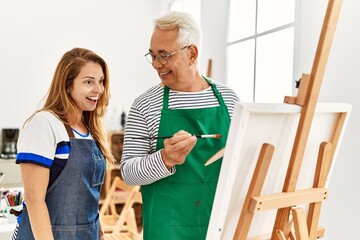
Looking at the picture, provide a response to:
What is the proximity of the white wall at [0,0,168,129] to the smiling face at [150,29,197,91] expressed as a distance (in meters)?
3.42

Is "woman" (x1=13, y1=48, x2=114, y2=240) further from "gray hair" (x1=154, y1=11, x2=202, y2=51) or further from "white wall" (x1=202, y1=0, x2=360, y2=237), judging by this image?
"white wall" (x1=202, y1=0, x2=360, y2=237)

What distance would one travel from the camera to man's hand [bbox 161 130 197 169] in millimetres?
1338

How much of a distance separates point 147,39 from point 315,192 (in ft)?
13.4

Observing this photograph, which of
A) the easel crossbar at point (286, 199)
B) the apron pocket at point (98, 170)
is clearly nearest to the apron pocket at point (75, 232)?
the apron pocket at point (98, 170)

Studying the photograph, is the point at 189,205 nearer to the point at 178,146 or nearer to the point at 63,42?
the point at 178,146

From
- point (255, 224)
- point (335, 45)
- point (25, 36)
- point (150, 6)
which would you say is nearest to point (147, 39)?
point (150, 6)

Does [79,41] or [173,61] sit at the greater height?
[79,41]

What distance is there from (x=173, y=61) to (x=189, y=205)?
1.82 ft

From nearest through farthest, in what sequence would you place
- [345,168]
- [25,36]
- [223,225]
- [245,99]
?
[223,225] < [345,168] < [245,99] < [25,36]

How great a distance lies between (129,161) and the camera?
1.52 m

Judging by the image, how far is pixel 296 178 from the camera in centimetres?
127

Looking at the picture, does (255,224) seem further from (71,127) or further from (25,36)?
(25,36)

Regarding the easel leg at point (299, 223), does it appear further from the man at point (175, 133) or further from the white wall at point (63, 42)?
the white wall at point (63, 42)

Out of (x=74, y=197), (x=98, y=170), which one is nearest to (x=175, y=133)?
(x=98, y=170)
